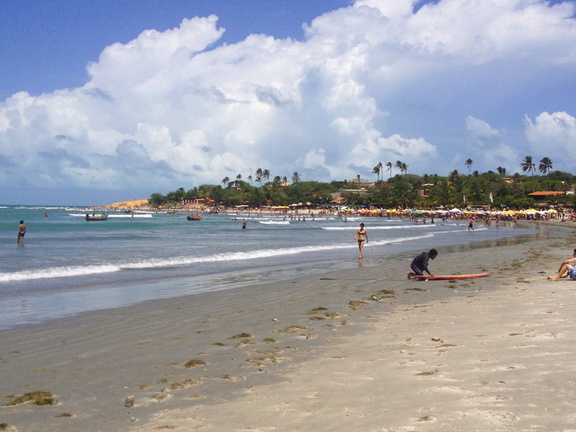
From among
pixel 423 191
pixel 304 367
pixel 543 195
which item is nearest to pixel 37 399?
pixel 304 367

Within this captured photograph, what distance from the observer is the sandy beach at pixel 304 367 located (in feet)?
A: 15.1

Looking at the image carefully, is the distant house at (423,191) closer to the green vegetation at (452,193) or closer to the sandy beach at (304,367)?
the green vegetation at (452,193)

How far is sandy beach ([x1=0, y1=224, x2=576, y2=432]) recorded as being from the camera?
181 inches

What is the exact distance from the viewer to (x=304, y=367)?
6371 mm

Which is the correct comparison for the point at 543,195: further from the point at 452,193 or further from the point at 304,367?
the point at 304,367

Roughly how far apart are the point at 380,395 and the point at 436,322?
4063mm

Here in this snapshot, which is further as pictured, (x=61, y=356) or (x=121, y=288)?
(x=121, y=288)

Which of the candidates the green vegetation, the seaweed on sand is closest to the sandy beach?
Answer: the seaweed on sand

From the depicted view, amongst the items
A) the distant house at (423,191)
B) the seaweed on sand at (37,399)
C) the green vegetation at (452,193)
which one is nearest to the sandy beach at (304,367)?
the seaweed on sand at (37,399)

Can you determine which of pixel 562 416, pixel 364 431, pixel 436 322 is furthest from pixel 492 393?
pixel 436 322

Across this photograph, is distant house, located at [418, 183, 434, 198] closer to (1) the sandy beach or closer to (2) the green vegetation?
(2) the green vegetation

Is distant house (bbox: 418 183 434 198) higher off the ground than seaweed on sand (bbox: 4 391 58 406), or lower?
higher

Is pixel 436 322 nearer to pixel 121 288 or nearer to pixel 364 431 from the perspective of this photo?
pixel 364 431

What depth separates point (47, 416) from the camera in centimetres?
504
